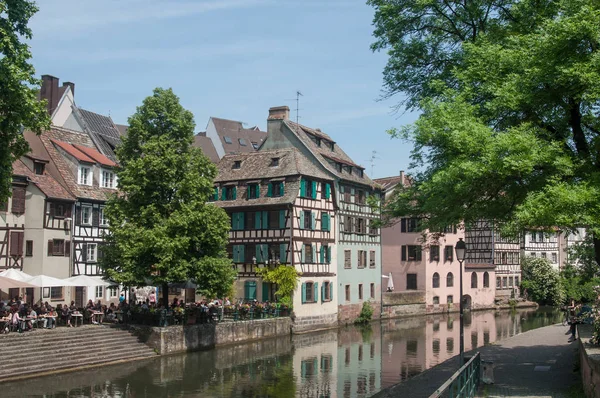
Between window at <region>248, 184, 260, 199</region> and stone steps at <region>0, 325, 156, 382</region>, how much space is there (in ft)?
53.8

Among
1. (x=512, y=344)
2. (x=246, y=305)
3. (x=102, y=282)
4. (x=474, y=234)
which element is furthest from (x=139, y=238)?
(x=474, y=234)

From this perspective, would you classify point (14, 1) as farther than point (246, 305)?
No

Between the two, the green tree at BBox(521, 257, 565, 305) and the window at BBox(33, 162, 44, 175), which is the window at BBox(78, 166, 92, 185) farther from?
the green tree at BBox(521, 257, 565, 305)

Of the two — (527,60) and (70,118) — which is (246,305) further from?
(527,60)

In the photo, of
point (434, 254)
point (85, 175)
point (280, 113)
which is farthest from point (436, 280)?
point (85, 175)

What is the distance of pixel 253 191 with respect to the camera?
157ft

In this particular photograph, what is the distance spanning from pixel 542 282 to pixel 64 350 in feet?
191

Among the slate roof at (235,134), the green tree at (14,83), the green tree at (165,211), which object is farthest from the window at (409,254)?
the green tree at (14,83)

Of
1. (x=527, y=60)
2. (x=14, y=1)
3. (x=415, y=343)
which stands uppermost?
(x=14, y=1)

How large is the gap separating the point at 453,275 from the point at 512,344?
33.8 metres

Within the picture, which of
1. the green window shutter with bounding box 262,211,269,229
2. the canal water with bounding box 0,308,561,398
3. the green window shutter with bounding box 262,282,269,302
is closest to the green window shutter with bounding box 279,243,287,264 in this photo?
the green window shutter with bounding box 262,211,269,229

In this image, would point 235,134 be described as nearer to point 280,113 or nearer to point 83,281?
point 280,113

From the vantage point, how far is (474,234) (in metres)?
75.1

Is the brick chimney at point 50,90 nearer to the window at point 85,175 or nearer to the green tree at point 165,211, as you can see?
the window at point 85,175
